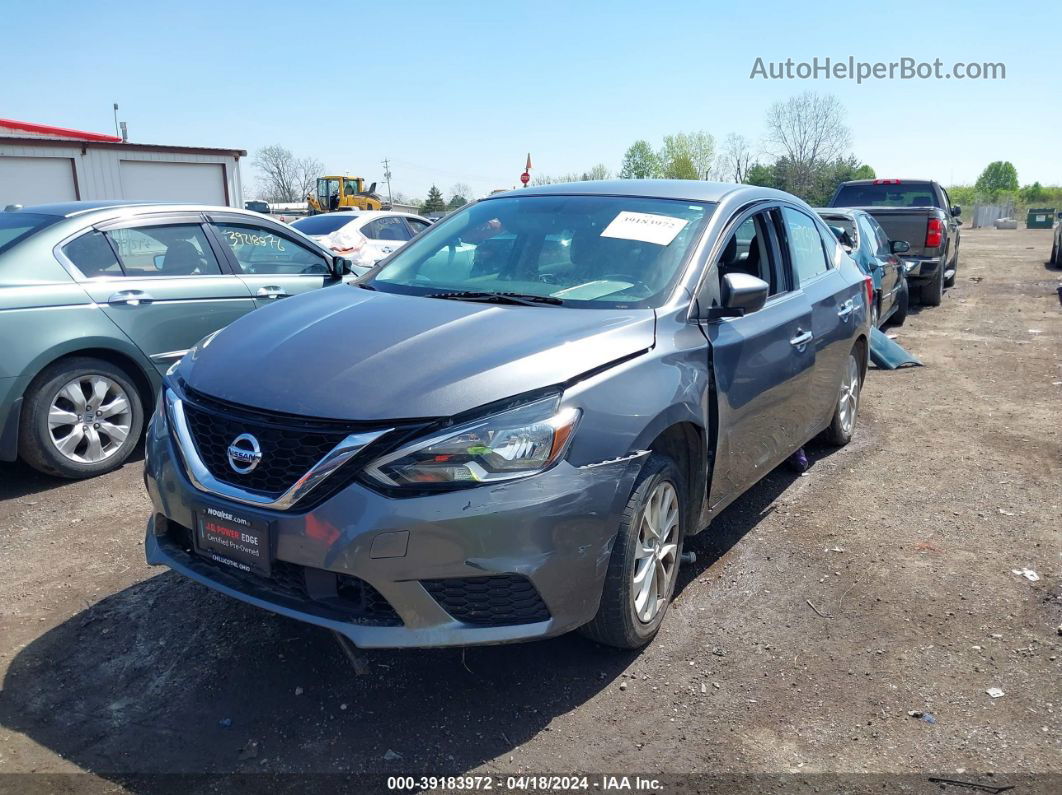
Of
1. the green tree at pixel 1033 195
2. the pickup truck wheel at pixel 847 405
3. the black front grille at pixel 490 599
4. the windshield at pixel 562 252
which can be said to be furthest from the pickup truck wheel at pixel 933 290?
the green tree at pixel 1033 195

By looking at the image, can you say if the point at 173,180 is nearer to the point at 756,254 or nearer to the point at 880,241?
the point at 880,241

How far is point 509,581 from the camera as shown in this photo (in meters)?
2.71

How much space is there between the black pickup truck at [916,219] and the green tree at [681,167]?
208 ft

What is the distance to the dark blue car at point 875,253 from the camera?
9.21 m

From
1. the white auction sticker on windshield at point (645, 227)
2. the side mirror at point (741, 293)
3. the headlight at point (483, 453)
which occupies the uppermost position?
the white auction sticker on windshield at point (645, 227)

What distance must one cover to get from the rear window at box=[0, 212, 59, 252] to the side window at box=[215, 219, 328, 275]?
3.71ft

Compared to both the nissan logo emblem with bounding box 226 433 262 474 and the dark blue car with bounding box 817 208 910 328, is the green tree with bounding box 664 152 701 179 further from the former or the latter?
the nissan logo emblem with bounding box 226 433 262 474

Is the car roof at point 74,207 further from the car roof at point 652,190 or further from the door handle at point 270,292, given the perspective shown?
the car roof at point 652,190

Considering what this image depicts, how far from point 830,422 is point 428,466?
3781 mm

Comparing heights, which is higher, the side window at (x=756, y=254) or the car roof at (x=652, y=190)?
the car roof at (x=652, y=190)

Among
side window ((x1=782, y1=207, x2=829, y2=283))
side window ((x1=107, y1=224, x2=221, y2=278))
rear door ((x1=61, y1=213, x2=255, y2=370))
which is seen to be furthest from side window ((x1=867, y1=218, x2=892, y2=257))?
side window ((x1=107, y1=224, x2=221, y2=278))

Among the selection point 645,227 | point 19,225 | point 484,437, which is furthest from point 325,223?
point 484,437

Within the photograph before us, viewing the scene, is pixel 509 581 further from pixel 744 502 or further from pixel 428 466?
pixel 744 502

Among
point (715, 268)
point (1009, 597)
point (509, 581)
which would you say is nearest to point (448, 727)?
point (509, 581)
